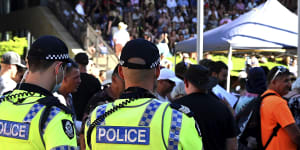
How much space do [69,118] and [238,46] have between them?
25.8ft

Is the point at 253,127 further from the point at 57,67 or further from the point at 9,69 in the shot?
the point at 9,69

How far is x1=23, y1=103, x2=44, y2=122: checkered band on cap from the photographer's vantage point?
8.43 ft

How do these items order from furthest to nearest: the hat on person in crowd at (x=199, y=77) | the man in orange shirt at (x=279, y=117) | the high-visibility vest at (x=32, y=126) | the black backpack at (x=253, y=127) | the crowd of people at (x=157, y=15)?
the crowd of people at (x=157, y=15) → the black backpack at (x=253, y=127) → the man in orange shirt at (x=279, y=117) → the hat on person in crowd at (x=199, y=77) → the high-visibility vest at (x=32, y=126)

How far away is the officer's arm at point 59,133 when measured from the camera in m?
2.46

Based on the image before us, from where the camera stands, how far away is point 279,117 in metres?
4.71

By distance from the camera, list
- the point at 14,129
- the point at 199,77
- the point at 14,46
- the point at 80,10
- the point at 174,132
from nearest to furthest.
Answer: the point at 174,132 < the point at 14,129 < the point at 199,77 < the point at 14,46 < the point at 80,10

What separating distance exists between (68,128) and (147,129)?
44 cm

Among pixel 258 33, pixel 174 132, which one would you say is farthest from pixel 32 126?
pixel 258 33

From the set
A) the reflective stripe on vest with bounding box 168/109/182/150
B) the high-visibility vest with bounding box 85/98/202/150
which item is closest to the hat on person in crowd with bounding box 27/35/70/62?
the high-visibility vest with bounding box 85/98/202/150

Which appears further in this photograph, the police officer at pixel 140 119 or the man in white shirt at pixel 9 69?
the man in white shirt at pixel 9 69

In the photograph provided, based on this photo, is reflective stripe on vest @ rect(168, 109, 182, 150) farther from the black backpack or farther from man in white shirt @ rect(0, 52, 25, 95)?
man in white shirt @ rect(0, 52, 25, 95)

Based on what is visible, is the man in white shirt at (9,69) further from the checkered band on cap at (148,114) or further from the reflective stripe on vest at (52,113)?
the checkered band on cap at (148,114)

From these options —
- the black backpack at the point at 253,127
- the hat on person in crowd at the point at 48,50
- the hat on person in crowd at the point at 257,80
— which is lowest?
the black backpack at the point at 253,127

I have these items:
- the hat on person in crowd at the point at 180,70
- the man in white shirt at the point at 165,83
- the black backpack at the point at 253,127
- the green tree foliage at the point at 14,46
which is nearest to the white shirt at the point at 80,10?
the green tree foliage at the point at 14,46
